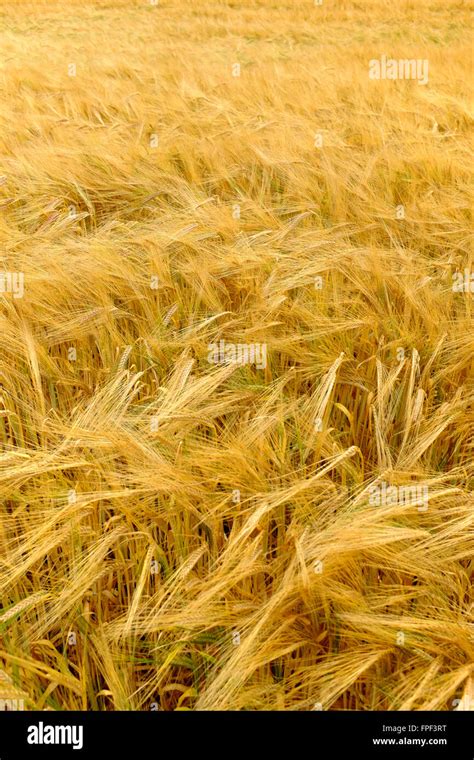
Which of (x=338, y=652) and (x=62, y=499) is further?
(x=62, y=499)

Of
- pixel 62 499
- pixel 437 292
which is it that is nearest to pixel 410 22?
pixel 437 292

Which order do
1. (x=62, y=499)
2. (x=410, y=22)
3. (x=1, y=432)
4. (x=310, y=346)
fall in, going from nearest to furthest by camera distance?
(x=62, y=499)
(x=1, y=432)
(x=310, y=346)
(x=410, y=22)

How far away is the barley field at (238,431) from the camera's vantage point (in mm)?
1045

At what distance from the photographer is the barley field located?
104cm

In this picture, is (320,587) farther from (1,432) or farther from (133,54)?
(133,54)

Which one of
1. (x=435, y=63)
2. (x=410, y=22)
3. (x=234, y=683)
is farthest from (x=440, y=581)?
(x=410, y=22)

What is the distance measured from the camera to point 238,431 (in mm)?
1358

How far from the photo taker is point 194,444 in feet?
4.13

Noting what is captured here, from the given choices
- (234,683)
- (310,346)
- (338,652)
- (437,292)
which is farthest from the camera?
(437,292)

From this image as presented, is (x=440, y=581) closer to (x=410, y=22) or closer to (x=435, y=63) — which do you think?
(x=435, y=63)

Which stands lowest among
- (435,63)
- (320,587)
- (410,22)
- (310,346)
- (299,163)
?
(320,587)

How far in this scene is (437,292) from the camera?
1802mm

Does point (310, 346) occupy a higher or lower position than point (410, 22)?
lower

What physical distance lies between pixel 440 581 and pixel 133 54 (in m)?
7.07
